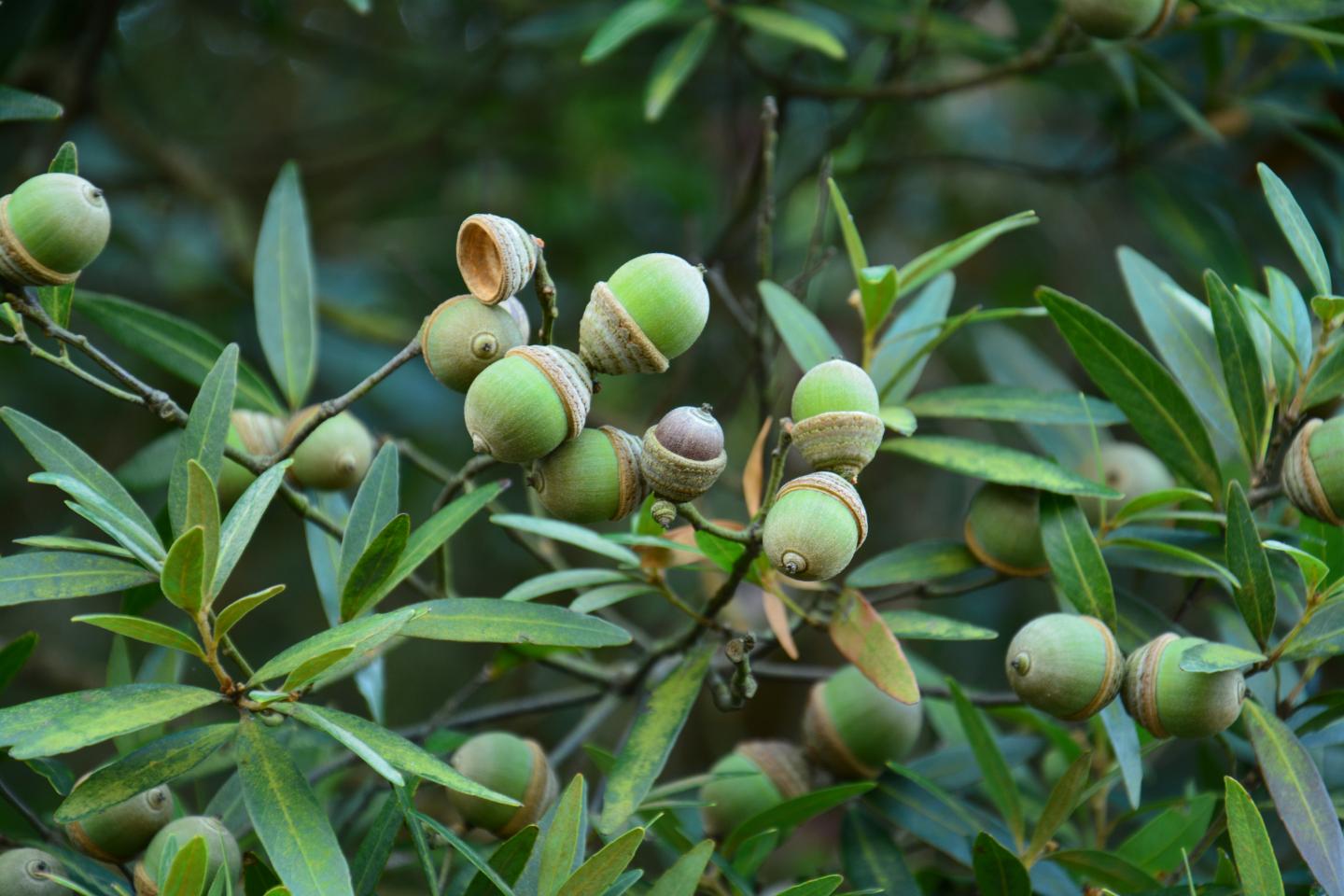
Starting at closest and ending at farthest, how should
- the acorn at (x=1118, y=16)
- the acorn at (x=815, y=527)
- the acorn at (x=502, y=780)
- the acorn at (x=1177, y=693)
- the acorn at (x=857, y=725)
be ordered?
the acorn at (x=815, y=527)
the acorn at (x=1177, y=693)
the acorn at (x=502, y=780)
the acorn at (x=857, y=725)
the acorn at (x=1118, y=16)

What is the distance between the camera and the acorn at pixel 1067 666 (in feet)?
3.56

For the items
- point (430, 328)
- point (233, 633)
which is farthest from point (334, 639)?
point (233, 633)

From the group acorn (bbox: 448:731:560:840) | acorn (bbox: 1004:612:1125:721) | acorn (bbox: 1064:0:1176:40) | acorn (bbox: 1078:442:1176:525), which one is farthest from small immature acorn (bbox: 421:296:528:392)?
acorn (bbox: 1064:0:1176:40)

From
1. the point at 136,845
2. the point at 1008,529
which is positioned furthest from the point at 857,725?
the point at 136,845

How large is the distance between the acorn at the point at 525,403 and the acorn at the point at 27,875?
50cm

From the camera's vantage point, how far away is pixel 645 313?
0.99 meters

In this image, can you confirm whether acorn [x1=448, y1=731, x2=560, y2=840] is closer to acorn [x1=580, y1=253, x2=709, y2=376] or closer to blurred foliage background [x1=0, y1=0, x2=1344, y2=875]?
acorn [x1=580, y1=253, x2=709, y2=376]

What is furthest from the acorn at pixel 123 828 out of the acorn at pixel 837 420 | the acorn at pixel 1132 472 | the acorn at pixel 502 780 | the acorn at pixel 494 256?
the acorn at pixel 1132 472

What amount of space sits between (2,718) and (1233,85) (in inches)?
79.5

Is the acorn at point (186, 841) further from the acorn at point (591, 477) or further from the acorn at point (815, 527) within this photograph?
the acorn at point (815, 527)

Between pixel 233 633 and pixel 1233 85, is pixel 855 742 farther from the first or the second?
pixel 233 633

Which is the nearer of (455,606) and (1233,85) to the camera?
(455,606)

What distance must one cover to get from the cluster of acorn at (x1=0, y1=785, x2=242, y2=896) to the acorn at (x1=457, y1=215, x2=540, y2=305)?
1.55 feet

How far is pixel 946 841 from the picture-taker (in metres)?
1.34
